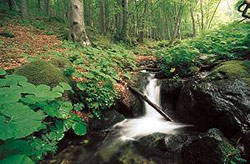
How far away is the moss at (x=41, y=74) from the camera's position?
386cm

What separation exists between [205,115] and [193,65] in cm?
248

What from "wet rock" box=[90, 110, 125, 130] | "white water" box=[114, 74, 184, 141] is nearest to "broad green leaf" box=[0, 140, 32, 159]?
"wet rock" box=[90, 110, 125, 130]

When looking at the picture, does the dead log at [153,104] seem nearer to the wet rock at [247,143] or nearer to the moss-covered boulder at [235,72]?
the moss-covered boulder at [235,72]

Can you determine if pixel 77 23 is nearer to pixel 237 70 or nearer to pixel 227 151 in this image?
pixel 237 70

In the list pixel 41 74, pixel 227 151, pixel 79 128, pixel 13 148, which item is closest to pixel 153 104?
pixel 227 151

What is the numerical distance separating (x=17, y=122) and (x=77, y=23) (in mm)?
8714

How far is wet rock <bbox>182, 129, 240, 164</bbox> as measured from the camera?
2930 mm

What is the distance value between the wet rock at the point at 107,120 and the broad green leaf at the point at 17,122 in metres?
3.50

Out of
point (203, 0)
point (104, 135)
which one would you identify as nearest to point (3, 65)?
point (104, 135)

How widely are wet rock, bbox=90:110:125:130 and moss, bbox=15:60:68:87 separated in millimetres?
1369

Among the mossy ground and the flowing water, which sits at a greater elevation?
the mossy ground

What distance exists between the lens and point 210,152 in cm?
304

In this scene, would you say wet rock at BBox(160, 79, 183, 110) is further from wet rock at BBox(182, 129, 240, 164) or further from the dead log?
wet rock at BBox(182, 129, 240, 164)

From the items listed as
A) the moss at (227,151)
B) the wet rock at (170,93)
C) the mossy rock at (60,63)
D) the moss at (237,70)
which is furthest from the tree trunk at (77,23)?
the moss at (227,151)
